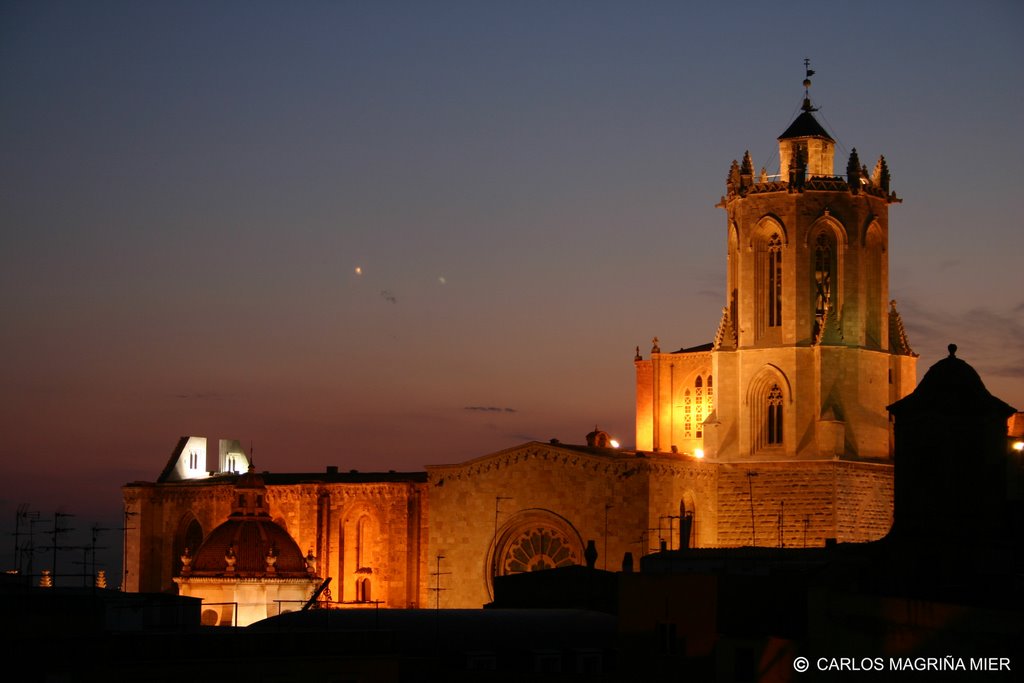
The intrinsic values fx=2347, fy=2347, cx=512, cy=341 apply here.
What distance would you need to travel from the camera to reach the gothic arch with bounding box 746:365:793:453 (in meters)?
84.1

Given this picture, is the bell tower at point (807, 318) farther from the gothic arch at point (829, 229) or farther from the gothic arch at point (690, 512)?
the gothic arch at point (690, 512)

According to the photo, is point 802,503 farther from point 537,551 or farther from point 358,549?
point 358,549

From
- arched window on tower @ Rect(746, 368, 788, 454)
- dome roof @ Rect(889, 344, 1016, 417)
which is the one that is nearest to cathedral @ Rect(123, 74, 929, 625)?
arched window on tower @ Rect(746, 368, 788, 454)

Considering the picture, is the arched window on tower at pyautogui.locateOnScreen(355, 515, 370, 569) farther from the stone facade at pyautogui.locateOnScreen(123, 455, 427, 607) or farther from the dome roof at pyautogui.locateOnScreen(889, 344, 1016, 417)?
the dome roof at pyautogui.locateOnScreen(889, 344, 1016, 417)

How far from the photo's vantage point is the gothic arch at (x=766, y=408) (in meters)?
84.1

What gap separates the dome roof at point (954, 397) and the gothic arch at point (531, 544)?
20.1m

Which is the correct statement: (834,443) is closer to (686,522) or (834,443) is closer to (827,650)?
(686,522)

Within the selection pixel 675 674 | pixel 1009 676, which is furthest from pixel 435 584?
pixel 1009 676

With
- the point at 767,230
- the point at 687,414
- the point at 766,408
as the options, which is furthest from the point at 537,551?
the point at 767,230

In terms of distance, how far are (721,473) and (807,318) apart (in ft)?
21.0

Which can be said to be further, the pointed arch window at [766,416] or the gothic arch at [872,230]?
the gothic arch at [872,230]

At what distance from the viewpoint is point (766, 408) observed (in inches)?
3324

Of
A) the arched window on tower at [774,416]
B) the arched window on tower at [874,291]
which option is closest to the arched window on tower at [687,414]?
the arched window on tower at [774,416]

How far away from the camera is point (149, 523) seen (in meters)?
94.8
